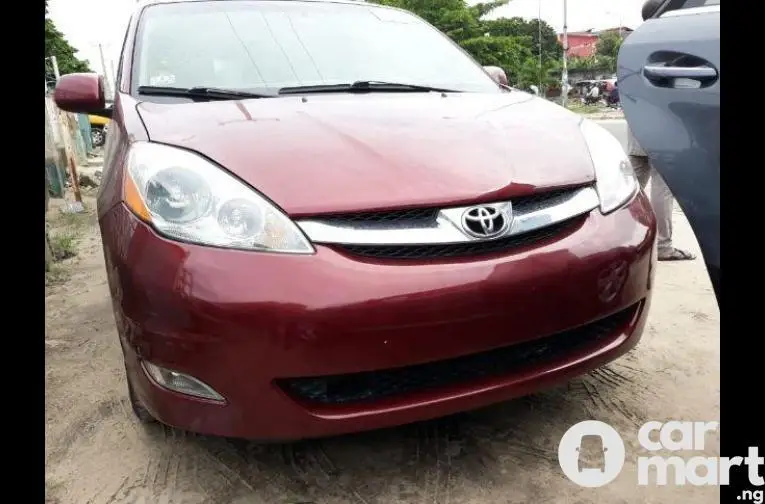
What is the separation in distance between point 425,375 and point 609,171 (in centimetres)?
84

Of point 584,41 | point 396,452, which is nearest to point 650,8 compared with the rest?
point 396,452

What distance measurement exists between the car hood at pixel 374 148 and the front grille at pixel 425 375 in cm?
40

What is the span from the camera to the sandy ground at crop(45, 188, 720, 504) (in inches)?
67.0

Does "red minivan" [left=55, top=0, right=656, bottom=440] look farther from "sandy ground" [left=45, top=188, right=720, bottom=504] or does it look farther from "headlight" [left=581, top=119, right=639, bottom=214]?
"sandy ground" [left=45, top=188, right=720, bottom=504]

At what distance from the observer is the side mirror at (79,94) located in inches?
96.2

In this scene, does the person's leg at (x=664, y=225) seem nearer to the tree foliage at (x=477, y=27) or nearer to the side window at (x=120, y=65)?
the side window at (x=120, y=65)

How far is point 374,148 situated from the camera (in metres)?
1.67

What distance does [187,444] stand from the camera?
1975 mm

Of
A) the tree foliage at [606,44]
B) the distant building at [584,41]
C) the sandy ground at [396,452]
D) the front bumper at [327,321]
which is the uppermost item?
the front bumper at [327,321]

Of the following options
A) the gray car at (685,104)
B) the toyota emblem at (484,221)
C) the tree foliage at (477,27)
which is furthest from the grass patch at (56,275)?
the tree foliage at (477,27)

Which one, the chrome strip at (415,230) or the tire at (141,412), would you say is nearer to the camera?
the chrome strip at (415,230)

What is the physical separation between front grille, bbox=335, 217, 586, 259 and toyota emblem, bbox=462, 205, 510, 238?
0.07 ft

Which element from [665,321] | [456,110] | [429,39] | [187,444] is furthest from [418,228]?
[665,321]

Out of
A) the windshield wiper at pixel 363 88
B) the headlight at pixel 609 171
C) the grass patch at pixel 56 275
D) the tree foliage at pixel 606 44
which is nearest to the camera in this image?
the headlight at pixel 609 171
